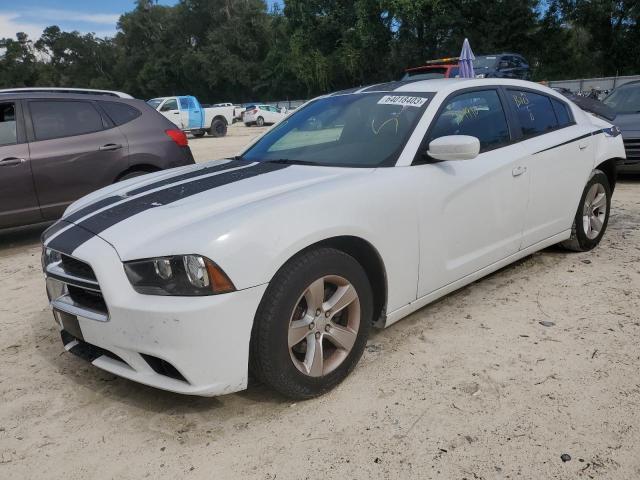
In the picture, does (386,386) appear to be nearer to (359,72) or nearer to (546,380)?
(546,380)

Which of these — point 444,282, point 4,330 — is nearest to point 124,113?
point 4,330

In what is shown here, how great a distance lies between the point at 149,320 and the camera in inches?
90.4

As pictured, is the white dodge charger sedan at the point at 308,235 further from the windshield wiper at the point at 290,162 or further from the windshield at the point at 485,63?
the windshield at the point at 485,63

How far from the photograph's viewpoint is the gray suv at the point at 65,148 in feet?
18.5

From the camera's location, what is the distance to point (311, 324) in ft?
8.55

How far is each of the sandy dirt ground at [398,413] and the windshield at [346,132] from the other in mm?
1145

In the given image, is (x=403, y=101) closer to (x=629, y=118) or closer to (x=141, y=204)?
(x=141, y=204)

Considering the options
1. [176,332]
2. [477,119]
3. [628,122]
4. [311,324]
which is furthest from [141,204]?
[628,122]

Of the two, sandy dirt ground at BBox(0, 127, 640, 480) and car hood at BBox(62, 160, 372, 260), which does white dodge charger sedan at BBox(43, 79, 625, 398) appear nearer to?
car hood at BBox(62, 160, 372, 260)

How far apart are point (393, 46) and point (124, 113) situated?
39.7 meters

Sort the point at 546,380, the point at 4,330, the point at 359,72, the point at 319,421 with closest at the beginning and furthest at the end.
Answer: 1. the point at 319,421
2. the point at 546,380
3. the point at 4,330
4. the point at 359,72

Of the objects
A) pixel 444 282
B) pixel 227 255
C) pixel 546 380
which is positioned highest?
pixel 227 255

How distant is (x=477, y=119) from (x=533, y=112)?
74 centimetres

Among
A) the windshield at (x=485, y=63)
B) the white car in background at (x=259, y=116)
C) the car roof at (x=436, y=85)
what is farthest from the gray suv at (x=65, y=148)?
the white car in background at (x=259, y=116)
